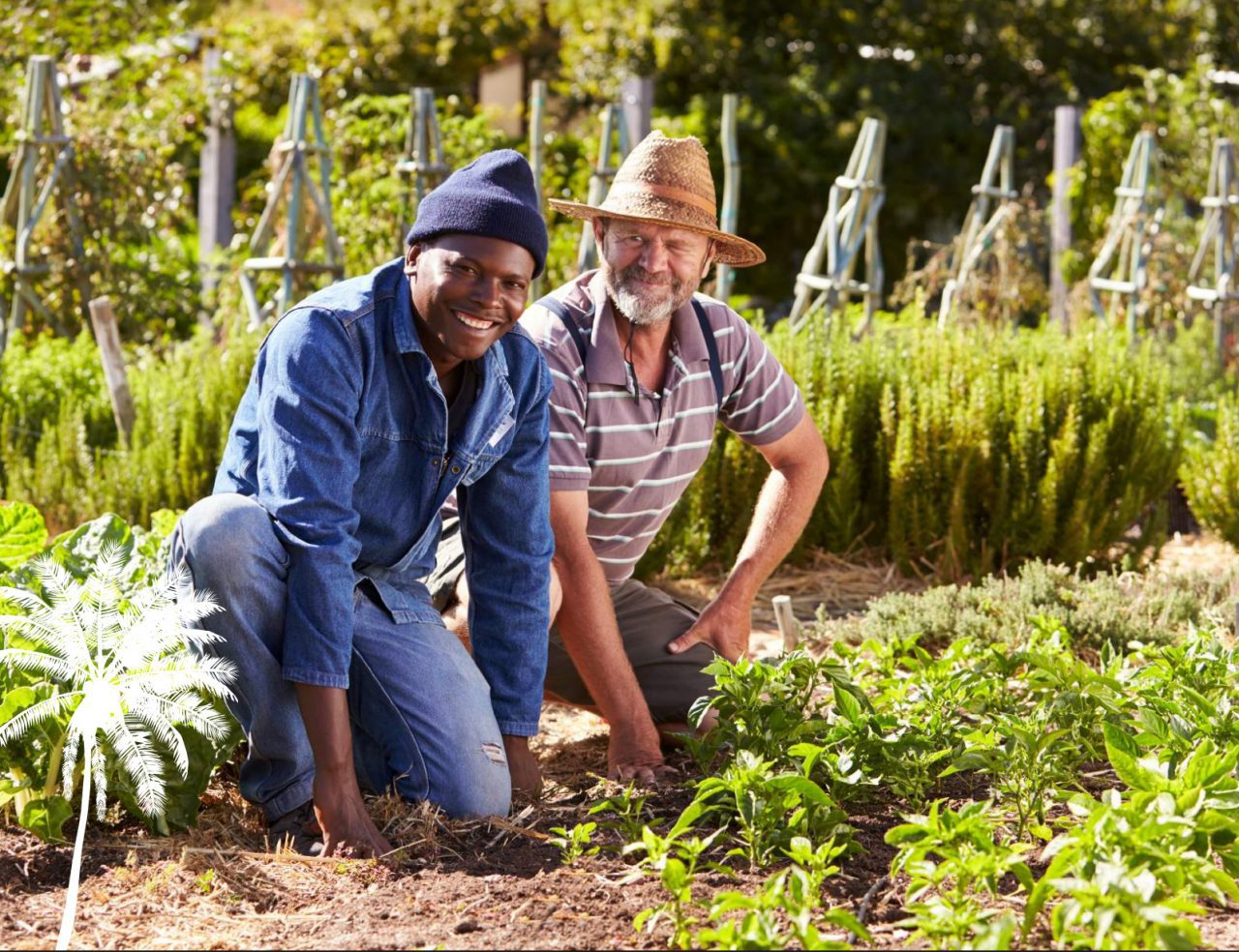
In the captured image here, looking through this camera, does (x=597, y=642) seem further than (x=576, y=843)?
Yes

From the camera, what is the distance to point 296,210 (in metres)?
6.18

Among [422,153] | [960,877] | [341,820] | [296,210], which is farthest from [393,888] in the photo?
[422,153]

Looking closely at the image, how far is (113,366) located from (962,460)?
301 centimetres

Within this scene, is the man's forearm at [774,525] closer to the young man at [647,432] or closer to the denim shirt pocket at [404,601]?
the young man at [647,432]

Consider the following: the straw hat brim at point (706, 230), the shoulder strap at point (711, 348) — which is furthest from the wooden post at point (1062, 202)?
the shoulder strap at point (711, 348)

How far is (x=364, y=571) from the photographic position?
2887 mm

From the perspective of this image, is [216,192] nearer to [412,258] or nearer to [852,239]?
[852,239]

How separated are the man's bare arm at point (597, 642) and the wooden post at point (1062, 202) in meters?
6.12

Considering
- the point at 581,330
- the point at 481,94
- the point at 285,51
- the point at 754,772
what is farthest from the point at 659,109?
the point at 754,772

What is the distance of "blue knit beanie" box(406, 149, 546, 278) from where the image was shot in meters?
2.56

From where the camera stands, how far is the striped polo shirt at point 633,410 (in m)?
3.16

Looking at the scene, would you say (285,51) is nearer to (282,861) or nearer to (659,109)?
(659,109)

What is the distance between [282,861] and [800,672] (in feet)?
3.27

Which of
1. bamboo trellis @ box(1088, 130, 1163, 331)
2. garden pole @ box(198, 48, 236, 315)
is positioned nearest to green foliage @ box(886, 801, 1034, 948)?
bamboo trellis @ box(1088, 130, 1163, 331)
